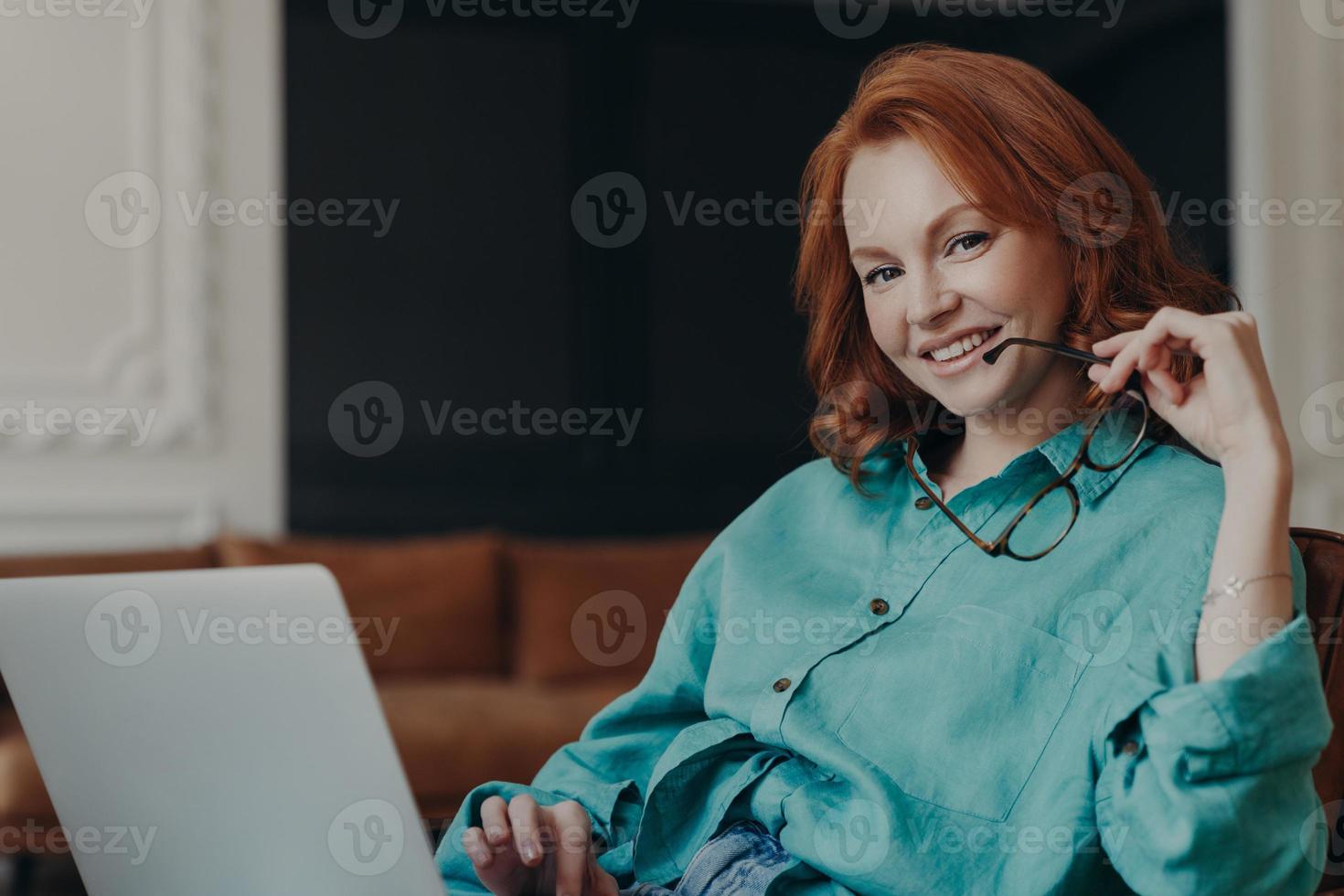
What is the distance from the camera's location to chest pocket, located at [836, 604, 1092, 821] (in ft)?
3.50

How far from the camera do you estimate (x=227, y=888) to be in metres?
0.89

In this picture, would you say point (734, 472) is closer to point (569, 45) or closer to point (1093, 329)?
point (569, 45)

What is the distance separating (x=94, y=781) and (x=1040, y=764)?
0.69 m

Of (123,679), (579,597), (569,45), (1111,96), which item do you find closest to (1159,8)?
(1111,96)

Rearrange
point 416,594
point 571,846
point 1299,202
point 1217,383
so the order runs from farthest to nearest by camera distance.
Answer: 1. point 1299,202
2. point 416,594
3. point 571,846
4. point 1217,383

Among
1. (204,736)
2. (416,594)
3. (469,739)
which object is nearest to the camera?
(204,736)

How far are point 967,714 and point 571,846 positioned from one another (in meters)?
0.35

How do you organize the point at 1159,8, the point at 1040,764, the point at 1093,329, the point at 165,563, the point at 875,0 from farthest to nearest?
the point at 875,0, the point at 1159,8, the point at 165,563, the point at 1093,329, the point at 1040,764

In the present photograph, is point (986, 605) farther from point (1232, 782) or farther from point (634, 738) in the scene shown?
point (634, 738)

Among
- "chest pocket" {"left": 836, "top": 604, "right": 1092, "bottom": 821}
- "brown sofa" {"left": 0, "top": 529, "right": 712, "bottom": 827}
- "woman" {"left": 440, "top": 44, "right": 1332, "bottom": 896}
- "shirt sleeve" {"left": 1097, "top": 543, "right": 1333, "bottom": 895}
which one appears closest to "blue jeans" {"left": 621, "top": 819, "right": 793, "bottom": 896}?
"woman" {"left": 440, "top": 44, "right": 1332, "bottom": 896}

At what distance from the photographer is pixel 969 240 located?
1203 mm

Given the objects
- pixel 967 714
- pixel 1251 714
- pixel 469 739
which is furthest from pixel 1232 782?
pixel 469 739

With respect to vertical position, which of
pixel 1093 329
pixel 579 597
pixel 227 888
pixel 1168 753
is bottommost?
pixel 579 597

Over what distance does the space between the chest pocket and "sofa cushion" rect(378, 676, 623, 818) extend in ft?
6.27
